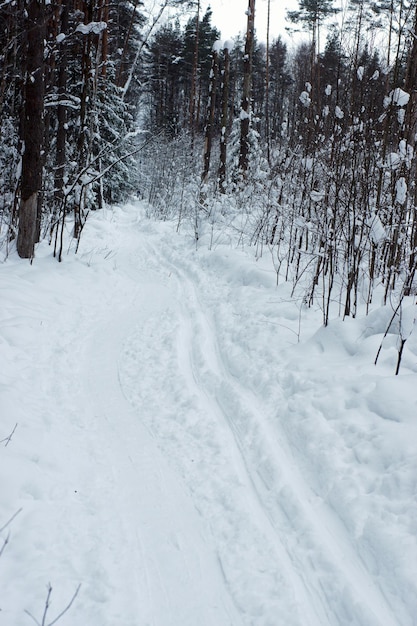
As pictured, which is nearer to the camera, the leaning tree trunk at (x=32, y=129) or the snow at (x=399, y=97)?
the snow at (x=399, y=97)

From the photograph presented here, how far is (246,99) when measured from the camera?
13.9m

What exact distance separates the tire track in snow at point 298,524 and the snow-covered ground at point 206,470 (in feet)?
0.03

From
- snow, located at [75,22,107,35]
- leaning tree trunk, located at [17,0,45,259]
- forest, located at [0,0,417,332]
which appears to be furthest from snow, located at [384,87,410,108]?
snow, located at [75,22,107,35]

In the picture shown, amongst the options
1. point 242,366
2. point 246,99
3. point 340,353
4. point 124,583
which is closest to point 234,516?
point 124,583

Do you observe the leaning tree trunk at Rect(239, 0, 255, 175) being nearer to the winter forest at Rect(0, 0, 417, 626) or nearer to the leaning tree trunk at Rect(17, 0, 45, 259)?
the winter forest at Rect(0, 0, 417, 626)

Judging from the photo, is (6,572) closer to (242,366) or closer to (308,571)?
(308,571)

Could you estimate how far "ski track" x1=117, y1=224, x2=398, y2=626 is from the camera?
83.0 inches

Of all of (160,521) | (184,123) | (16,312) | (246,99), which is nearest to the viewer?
(160,521)

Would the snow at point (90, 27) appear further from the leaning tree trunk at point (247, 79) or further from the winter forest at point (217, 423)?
the leaning tree trunk at point (247, 79)

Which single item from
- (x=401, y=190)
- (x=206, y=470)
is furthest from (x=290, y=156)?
(x=206, y=470)

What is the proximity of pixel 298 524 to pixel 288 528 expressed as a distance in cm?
7

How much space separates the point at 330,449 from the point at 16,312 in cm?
390

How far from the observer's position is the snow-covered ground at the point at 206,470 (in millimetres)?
2131

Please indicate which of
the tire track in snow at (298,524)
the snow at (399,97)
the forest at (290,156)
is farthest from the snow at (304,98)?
the tire track in snow at (298,524)
